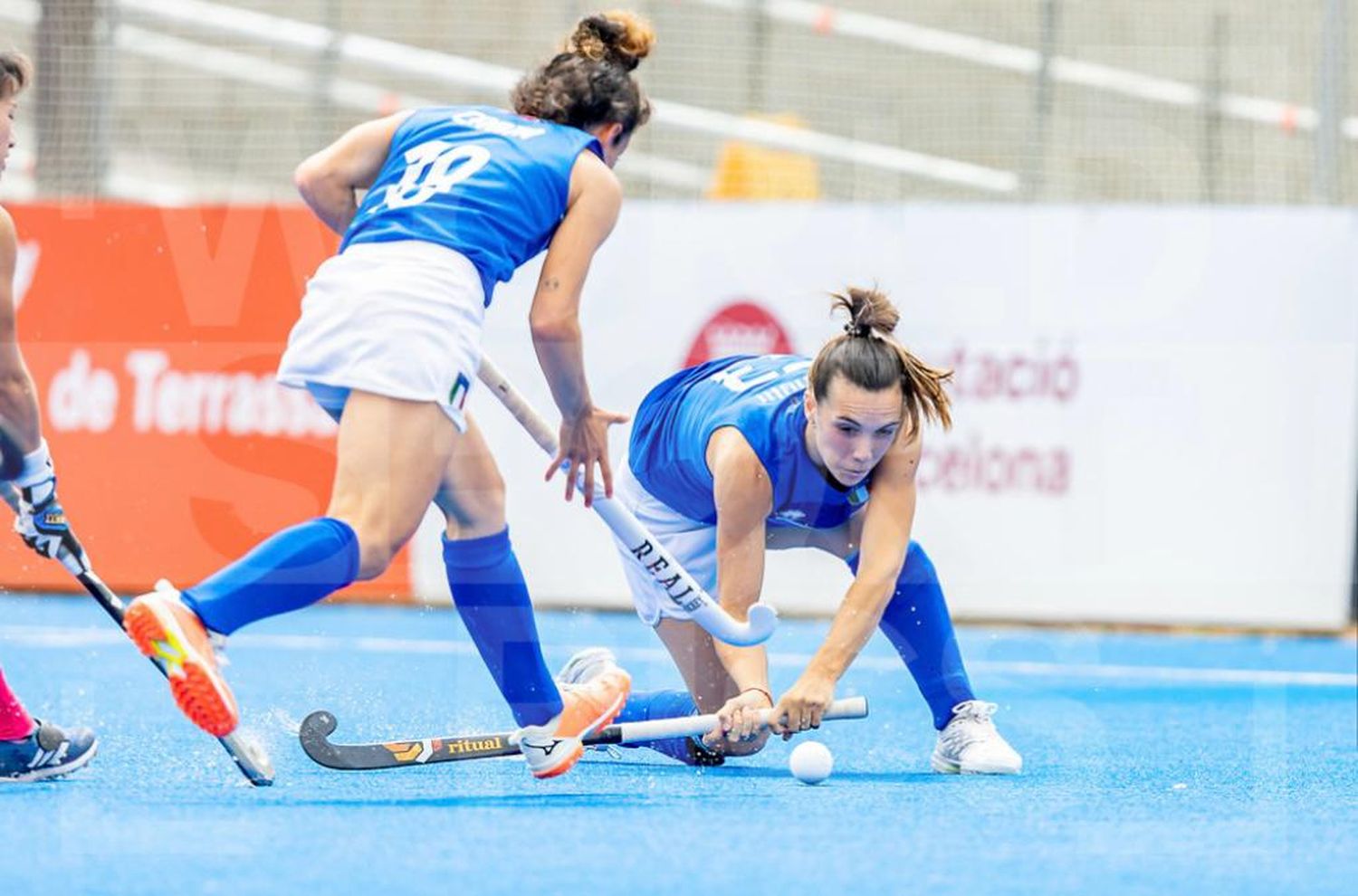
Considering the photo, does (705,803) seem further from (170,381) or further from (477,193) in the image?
(170,381)

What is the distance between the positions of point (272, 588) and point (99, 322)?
5.19 meters

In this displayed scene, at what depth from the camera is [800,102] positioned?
8727 millimetres

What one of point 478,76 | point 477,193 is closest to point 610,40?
point 477,193

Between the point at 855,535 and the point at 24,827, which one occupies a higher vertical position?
the point at 855,535

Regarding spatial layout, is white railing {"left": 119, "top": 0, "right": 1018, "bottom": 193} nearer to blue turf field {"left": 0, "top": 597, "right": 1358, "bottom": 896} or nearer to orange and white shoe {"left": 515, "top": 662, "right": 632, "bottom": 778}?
blue turf field {"left": 0, "top": 597, "right": 1358, "bottom": 896}

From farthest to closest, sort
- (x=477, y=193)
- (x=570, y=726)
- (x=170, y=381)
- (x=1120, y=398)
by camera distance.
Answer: (x=170, y=381)
(x=1120, y=398)
(x=570, y=726)
(x=477, y=193)

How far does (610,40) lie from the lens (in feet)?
13.1

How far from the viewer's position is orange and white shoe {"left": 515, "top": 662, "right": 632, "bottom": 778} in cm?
404

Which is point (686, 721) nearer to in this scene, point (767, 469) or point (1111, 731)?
point (767, 469)

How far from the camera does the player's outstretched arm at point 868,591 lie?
4.03m

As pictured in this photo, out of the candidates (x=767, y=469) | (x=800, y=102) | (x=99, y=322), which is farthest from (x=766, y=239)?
(x=767, y=469)

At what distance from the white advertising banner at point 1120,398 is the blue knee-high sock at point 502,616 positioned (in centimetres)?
374

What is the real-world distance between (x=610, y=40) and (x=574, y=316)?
0.64 meters

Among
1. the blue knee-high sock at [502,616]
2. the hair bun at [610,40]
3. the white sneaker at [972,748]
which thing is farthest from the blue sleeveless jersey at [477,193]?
the white sneaker at [972,748]
